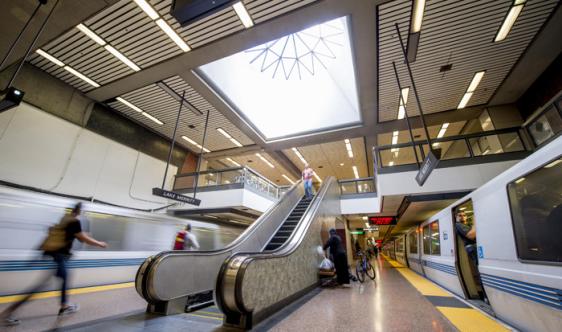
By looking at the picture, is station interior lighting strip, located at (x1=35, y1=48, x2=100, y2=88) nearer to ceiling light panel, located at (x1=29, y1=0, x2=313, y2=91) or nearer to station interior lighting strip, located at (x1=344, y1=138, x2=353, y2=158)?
ceiling light panel, located at (x1=29, y1=0, x2=313, y2=91)

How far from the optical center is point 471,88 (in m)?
8.51

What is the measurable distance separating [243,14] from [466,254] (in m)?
7.84

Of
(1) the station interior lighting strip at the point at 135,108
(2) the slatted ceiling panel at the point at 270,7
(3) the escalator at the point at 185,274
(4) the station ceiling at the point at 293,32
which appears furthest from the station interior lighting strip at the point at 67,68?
(3) the escalator at the point at 185,274

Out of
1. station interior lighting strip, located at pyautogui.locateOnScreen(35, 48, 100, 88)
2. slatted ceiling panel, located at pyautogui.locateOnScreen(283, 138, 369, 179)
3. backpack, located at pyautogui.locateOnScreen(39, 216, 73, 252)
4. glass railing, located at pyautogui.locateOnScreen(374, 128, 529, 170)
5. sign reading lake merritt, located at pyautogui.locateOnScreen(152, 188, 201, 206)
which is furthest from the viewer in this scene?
slatted ceiling panel, located at pyautogui.locateOnScreen(283, 138, 369, 179)

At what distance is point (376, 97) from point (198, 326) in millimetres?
9275

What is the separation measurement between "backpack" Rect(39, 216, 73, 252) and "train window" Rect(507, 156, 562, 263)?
6.22 m

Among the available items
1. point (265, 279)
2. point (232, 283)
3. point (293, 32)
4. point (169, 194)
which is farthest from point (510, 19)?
point (169, 194)

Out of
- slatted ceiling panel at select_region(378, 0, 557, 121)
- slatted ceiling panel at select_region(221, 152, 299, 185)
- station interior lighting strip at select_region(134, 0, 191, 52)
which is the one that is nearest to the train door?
slatted ceiling panel at select_region(378, 0, 557, 121)

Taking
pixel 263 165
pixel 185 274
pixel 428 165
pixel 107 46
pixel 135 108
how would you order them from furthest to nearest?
pixel 263 165 → pixel 135 108 → pixel 107 46 → pixel 428 165 → pixel 185 274

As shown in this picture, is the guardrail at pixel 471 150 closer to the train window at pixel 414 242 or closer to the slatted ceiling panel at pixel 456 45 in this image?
the slatted ceiling panel at pixel 456 45

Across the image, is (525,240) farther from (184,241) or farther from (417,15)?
(184,241)

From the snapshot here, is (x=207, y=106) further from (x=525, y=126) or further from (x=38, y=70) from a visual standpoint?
(x=525, y=126)

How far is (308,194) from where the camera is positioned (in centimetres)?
1005

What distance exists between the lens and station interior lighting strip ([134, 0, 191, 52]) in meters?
5.70
